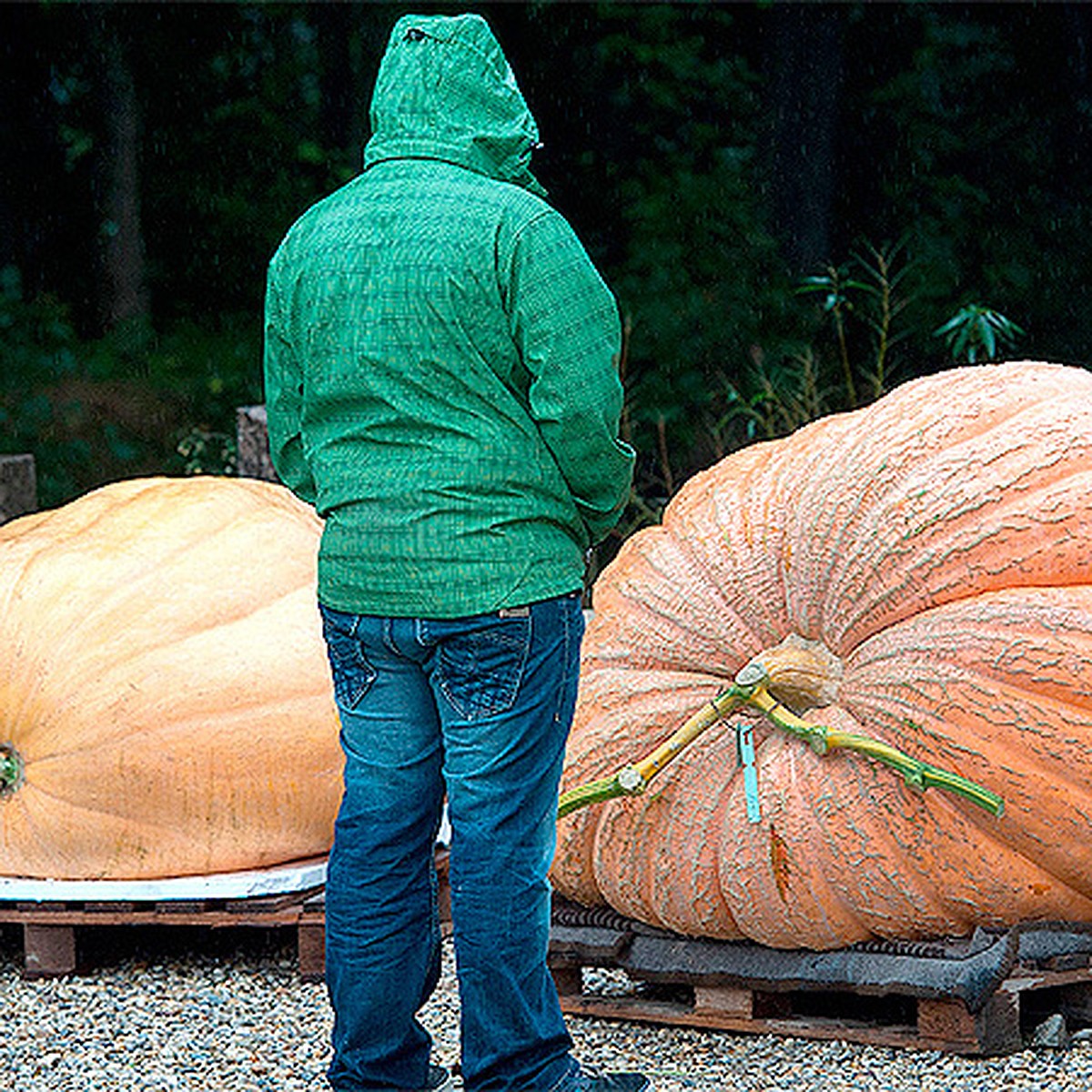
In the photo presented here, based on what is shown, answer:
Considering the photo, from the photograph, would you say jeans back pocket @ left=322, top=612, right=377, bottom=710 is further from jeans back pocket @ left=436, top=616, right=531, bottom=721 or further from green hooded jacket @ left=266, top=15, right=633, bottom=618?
jeans back pocket @ left=436, top=616, right=531, bottom=721

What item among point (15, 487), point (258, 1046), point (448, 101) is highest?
point (448, 101)

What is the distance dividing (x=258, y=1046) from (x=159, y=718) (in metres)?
0.77

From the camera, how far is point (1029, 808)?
307 cm

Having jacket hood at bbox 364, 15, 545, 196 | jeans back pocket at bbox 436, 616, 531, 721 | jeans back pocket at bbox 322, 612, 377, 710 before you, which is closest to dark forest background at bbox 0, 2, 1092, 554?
jacket hood at bbox 364, 15, 545, 196

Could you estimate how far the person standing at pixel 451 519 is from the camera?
259 cm

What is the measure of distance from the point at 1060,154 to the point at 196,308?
581 cm

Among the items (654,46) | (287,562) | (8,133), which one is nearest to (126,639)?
(287,562)

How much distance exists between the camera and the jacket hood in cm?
271

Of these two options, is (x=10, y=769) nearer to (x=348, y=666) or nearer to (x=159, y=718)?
(x=159, y=718)

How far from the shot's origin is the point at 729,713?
3287 mm

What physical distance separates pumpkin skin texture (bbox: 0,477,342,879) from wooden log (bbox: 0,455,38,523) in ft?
4.67

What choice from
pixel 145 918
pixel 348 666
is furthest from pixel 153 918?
pixel 348 666

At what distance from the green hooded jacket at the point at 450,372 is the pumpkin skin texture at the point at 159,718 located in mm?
1140

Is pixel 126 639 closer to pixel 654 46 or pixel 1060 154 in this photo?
pixel 654 46
